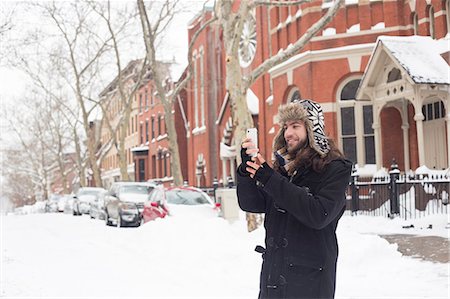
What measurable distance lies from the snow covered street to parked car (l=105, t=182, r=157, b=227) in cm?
656

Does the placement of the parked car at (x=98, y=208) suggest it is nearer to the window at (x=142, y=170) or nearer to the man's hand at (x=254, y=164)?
the man's hand at (x=254, y=164)

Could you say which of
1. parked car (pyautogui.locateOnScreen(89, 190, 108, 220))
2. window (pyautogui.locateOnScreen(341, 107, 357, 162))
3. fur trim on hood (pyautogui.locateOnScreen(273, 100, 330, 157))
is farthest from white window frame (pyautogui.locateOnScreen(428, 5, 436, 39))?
fur trim on hood (pyautogui.locateOnScreen(273, 100, 330, 157))

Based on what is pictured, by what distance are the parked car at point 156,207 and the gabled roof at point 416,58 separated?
26.2ft

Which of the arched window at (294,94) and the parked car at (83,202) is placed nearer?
the arched window at (294,94)

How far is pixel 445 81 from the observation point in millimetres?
17484

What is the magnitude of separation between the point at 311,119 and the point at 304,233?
665mm

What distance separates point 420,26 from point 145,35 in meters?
11.5

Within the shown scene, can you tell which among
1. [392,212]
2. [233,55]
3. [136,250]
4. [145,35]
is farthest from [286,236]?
[145,35]

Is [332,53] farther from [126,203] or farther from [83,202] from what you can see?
[83,202]

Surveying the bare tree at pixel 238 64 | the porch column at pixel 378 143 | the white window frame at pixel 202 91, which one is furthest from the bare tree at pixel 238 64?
the white window frame at pixel 202 91

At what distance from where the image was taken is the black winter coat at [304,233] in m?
3.06

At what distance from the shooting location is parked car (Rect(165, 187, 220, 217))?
658 inches

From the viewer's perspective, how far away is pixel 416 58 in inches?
722

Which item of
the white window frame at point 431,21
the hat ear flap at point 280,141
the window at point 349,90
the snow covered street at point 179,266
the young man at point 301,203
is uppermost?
the white window frame at point 431,21
